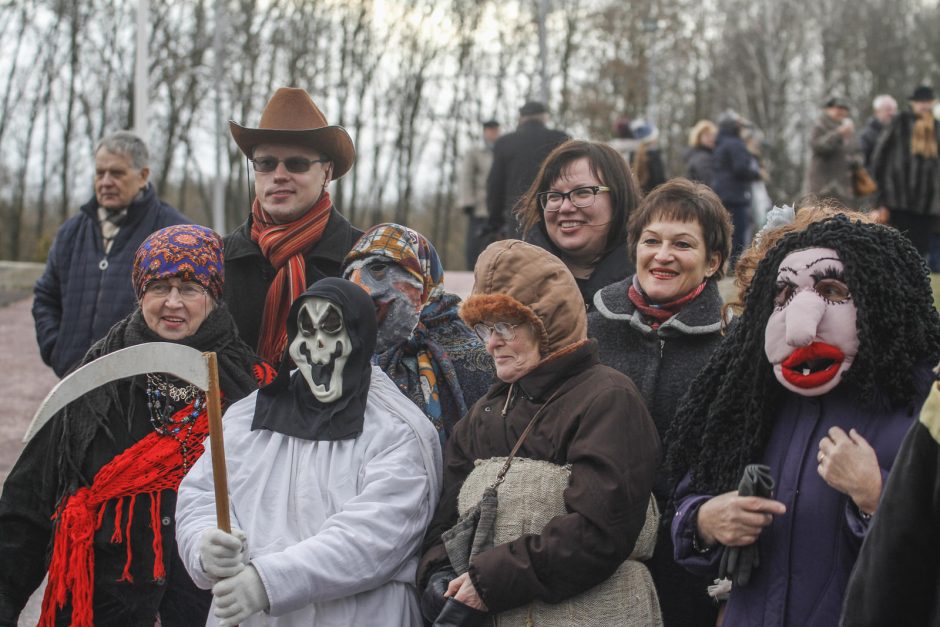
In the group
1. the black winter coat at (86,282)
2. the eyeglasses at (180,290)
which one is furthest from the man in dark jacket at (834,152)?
the eyeglasses at (180,290)

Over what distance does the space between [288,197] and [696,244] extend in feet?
5.26

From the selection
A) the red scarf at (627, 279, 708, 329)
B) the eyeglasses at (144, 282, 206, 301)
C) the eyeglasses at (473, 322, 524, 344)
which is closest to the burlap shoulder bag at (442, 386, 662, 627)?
the eyeglasses at (473, 322, 524, 344)

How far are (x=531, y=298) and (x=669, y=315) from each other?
0.58m

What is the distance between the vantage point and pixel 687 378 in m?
3.17

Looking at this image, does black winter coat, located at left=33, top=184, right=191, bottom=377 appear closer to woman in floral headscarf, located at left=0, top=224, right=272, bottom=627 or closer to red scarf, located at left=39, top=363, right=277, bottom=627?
woman in floral headscarf, located at left=0, top=224, right=272, bottom=627

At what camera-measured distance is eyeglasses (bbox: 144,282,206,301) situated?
3518 millimetres

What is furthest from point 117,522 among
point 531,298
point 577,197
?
point 577,197

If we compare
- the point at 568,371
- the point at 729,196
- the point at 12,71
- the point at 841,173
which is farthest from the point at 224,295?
the point at 12,71

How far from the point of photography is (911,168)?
10.9 metres

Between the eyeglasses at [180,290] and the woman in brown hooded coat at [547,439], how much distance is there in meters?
1.07

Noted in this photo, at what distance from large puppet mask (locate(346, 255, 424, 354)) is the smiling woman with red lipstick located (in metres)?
0.58

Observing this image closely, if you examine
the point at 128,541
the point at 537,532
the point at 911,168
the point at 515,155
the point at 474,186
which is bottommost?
the point at 128,541

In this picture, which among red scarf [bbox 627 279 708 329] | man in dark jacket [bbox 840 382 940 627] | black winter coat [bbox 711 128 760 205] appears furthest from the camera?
black winter coat [bbox 711 128 760 205]

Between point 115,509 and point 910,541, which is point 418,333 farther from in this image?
point 910,541
